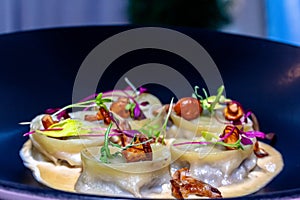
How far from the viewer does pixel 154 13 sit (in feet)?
10.3

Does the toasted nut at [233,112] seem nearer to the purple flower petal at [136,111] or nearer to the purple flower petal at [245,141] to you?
the purple flower petal at [245,141]

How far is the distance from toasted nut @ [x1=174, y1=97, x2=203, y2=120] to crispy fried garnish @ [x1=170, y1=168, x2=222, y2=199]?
27 centimetres

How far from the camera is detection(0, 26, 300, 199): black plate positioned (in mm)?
1525

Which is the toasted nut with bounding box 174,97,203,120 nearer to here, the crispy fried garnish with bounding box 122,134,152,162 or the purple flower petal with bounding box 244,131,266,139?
the purple flower petal with bounding box 244,131,266,139

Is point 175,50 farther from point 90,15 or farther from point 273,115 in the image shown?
point 90,15

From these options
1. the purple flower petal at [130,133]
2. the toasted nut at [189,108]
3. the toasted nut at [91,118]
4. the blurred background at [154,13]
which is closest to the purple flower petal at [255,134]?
the toasted nut at [189,108]

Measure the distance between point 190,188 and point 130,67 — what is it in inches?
28.1

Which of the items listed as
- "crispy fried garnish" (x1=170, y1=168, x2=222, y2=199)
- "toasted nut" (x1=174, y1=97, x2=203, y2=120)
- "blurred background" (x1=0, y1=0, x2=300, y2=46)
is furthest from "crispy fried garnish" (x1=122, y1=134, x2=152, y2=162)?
"blurred background" (x1=0, y1=0, x2=300, y2=46)

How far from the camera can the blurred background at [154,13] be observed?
312cm

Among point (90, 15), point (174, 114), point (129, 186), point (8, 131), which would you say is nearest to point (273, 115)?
point (174, 114)

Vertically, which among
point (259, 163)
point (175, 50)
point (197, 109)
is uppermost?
point (175, 50)

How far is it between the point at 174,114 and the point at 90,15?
241 centimetres

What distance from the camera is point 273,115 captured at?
159 centimetres

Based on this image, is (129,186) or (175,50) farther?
(175,50)
